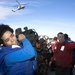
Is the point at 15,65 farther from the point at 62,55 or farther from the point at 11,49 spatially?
the point at 62,55

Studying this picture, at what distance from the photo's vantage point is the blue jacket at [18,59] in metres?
2.88

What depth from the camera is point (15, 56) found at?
9.48 ft

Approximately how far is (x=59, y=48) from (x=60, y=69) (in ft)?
1.99

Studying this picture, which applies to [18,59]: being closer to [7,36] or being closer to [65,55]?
[7,36]

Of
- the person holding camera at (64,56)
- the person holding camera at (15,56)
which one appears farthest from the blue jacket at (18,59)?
the person holding camera at (64,56)

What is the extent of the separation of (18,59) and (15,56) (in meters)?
0.04

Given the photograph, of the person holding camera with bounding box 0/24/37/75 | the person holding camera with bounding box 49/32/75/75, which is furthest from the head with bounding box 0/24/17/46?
the person holding camera with bounding box 49/32/75/75

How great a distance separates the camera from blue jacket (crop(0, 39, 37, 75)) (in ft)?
9.46

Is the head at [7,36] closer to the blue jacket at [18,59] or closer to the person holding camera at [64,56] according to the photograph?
the blue jacket at [18,59]

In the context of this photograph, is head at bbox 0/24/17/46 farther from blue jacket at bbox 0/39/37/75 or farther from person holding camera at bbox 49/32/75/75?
person holding camera at bbox 49/32/75/75

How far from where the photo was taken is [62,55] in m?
7.79

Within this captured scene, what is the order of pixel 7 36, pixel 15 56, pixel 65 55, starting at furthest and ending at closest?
pixel 65 55, pixel 7 36, pixel 15 56

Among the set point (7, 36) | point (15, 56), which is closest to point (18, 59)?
point (15, 56)

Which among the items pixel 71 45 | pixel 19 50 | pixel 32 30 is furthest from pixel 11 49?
pixel 71 45
